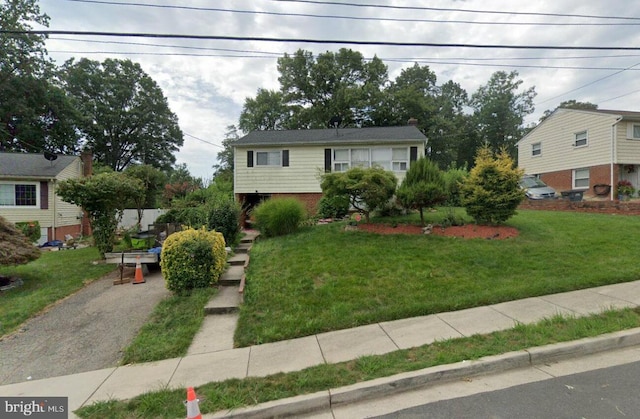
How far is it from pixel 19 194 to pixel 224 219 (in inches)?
639

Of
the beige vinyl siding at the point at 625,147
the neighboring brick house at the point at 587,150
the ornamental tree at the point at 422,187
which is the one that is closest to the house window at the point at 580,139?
the neighboring brick house at the point at 587,150

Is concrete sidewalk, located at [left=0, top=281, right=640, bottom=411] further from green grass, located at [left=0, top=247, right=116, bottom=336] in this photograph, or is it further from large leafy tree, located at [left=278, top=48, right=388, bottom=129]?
large leafy tree, located at [left=278, top=48, right=388, bottom=129]

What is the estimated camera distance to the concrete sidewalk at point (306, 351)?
320cm

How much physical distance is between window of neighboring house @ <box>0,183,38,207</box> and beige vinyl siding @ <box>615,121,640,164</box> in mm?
32606

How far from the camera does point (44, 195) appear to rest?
56.0 ft

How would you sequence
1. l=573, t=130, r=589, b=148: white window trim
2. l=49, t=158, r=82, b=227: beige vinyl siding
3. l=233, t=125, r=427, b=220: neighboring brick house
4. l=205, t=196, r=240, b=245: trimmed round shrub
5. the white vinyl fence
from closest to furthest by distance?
l=205, t=196, r=240, b=245: trimmed round shrub, l=233, t=125, r=427, b=220: neighboring brick house, l=573, t=130, r=589, b=148: white window trim, l=49, t=158, r=82, b=227: beige vinyl siding, the white vinyl fence

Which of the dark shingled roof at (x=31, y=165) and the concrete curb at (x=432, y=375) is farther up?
the dark shingled roof at (x=31, y=165)

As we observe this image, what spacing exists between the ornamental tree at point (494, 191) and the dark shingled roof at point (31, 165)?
22206 mm

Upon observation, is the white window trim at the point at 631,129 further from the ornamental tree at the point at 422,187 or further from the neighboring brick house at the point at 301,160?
the ornamental tree at the point at 422,187

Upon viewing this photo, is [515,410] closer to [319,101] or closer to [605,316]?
[605,316]

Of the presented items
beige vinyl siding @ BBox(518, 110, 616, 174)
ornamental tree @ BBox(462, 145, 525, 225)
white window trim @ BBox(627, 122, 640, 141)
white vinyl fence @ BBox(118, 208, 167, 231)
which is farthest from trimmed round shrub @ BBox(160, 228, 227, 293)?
white window trim @ BBox(627, 122, 640, 141)

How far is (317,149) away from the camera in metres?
15.0

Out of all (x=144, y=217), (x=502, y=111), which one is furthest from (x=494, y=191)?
(x=502, y=111)

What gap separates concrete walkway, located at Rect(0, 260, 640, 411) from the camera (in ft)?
10.5
